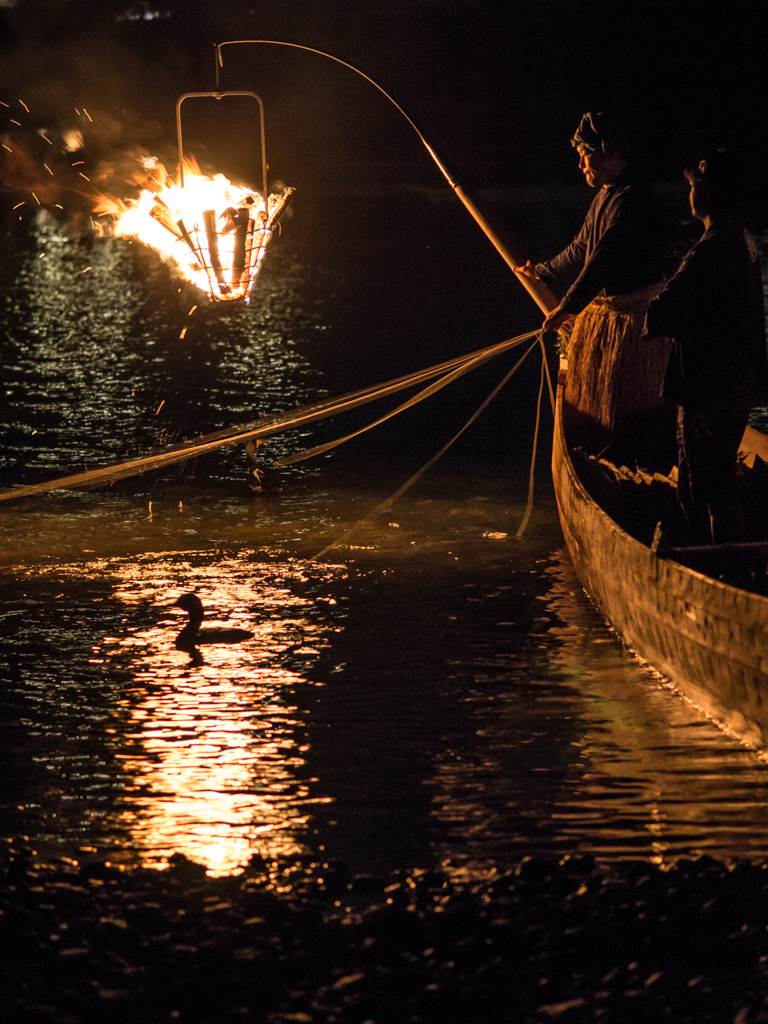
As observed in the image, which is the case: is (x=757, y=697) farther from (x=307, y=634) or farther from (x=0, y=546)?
(x=0, y=546)

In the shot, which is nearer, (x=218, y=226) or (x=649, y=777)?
(x=649, y=777)

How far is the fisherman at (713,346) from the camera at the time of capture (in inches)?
218

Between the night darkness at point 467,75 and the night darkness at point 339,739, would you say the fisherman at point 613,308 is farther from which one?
the night darkness at point 467,75

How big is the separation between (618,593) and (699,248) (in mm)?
1543

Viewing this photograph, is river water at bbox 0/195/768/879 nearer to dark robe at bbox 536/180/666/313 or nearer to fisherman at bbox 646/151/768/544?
fisherman at bbox 646/151/768/544

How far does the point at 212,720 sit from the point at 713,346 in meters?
2.65

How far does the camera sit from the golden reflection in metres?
4.41

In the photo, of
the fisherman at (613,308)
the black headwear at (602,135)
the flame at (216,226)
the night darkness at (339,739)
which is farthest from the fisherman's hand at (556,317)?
the flame at (216,226)

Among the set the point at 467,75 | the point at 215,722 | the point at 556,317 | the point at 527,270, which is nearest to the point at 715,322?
the point at 556,317

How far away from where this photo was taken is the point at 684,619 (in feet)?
16.3

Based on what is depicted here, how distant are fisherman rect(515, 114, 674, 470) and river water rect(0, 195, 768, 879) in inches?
34.3

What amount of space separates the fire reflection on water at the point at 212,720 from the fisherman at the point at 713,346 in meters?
1.97

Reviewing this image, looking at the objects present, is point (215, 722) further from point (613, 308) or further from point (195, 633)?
point (613, 308)

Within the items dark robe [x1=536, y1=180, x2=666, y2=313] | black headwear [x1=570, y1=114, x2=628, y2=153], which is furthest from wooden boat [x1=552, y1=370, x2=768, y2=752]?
black headwear [x1=570, y1=114, x2=628, y2=153]
